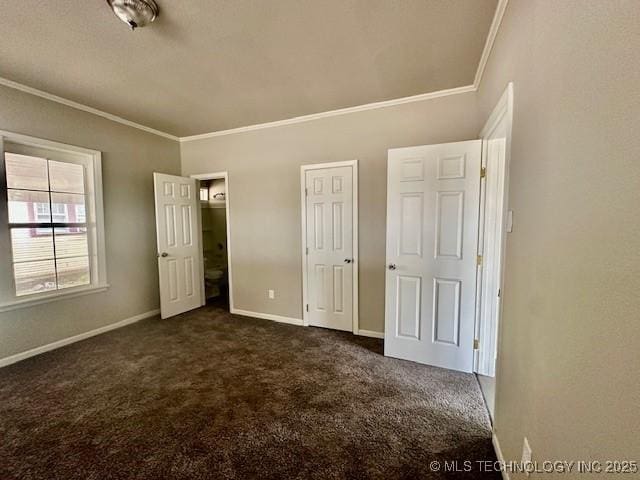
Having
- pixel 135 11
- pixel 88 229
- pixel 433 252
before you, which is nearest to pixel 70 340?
pixel 88 229

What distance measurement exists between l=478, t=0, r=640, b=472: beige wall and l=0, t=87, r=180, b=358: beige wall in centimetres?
402

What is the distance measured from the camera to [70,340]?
9.70ft

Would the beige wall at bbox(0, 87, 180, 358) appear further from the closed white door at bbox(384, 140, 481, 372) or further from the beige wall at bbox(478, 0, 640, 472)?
the beige wall at bbox(478, 0, 640, 472)

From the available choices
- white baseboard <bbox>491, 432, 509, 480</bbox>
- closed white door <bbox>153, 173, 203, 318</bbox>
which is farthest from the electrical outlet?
closed white door <bbox>153, 173, 203, 318</bbox>

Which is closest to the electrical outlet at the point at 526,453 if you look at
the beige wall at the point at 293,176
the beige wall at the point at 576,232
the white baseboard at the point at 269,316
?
the beige wall at the point at 576,232

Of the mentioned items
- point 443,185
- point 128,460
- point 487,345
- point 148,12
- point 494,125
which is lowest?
point 128,460

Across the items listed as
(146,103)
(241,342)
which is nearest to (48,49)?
(146,103)

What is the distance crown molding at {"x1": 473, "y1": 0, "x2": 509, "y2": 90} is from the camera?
5.17 ft

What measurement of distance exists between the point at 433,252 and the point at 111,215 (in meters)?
3.73

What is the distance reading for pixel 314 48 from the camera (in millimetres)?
2010

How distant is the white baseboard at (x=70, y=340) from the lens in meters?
2.56

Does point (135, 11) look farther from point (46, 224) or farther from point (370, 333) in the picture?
point (370, 333)

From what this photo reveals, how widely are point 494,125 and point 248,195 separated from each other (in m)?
2.87

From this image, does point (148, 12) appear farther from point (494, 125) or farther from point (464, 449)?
point (464, 449)
